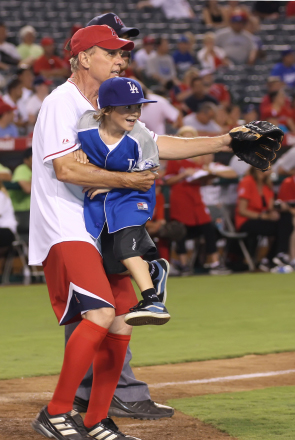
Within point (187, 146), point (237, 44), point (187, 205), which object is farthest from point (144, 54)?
point (187, 146)

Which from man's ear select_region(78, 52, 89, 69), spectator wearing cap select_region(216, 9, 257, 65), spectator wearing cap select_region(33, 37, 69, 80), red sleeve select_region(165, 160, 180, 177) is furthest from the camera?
spectator wearing cap select_region(216, 9, 257, 65)

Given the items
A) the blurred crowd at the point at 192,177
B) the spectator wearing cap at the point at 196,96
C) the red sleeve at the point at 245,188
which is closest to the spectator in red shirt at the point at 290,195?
the blurred crowd at the point at 192,177

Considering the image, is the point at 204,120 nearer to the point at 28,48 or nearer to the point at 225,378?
the point at 28,48

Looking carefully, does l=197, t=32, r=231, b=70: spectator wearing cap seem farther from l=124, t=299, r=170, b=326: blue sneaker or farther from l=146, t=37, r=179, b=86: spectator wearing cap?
l=124, t=299, r=170, b=326: blue sneaker

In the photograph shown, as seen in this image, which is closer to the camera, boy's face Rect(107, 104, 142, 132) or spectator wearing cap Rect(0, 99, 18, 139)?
boy's face Rect(107, 104, 142, 132)

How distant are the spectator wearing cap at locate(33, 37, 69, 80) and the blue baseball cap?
40.7 feet

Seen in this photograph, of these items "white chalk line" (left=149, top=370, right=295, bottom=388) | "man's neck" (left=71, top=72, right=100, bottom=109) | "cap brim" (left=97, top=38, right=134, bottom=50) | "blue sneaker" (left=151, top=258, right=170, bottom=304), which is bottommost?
"white chalk line" (left=149, top=370, right=295, bottom=388)

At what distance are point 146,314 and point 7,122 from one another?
29.7ft

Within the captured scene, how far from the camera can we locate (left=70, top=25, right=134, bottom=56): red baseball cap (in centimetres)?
373

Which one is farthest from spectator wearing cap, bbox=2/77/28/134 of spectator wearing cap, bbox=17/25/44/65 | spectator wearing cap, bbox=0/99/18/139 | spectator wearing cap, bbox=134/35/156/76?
spectator wearing cap, bbox=134/35/156/76

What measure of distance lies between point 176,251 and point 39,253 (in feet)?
23.9

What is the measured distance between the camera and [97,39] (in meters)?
3.72

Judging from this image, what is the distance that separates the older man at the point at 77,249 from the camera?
3488 millimetres

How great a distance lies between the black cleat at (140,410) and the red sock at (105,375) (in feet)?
1.67
